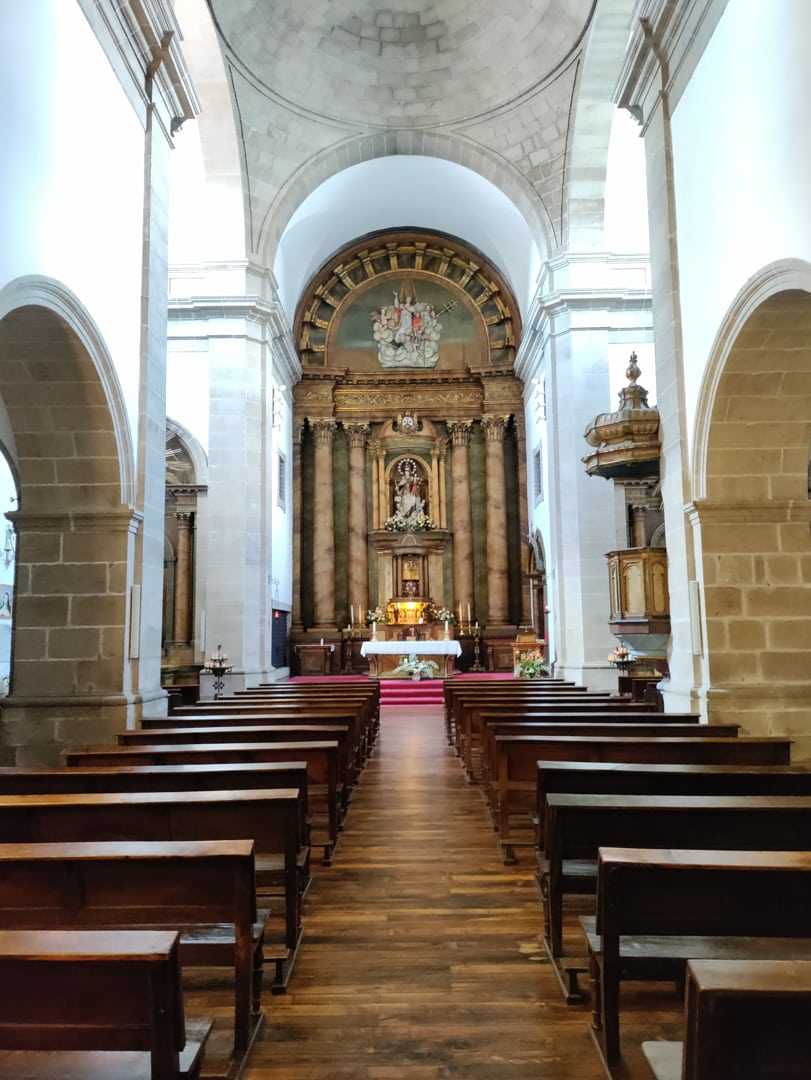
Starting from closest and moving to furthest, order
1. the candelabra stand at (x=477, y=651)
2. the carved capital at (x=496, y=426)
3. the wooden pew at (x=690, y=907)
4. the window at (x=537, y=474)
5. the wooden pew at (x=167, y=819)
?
the wooden pew at (x=690, y=907) < the wooden pew at (x=167, y=819) < the window at (x=537, y=474) < the candelabra stand at (x=477, y=651) < the carved capital at (x=496, y=426)

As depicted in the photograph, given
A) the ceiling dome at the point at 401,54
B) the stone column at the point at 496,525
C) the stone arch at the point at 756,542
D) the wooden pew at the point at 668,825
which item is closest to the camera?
the wooden pew at the point at 668,825

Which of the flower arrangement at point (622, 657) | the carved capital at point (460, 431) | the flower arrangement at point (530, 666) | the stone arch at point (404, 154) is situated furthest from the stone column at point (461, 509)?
the flower arrangement at point (622, 657)

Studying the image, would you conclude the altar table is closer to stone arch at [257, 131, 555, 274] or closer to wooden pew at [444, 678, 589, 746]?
wooden pew at [444, 678, 589, 746]

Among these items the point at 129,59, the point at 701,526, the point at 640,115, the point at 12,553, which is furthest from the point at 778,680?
the point at 12,553

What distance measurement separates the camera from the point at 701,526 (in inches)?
271

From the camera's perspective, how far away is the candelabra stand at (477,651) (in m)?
18.0

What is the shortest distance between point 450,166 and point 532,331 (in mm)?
4017

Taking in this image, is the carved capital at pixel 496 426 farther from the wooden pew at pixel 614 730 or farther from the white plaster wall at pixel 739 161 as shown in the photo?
the wooden pew at pixel 614 730

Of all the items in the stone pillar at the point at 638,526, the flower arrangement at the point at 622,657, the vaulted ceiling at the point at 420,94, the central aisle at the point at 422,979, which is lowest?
the central aisle at the point at 422,979

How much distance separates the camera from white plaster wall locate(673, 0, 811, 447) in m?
5.14

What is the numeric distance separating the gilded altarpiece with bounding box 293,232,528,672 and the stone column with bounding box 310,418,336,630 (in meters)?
0.03

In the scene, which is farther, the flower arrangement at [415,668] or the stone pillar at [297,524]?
the stone pillar at [297,524]

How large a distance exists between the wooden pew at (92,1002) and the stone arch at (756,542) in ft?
19.4

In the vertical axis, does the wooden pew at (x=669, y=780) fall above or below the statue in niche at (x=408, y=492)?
below
